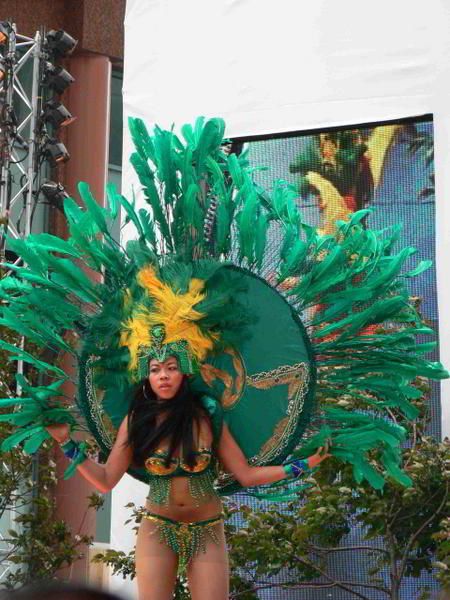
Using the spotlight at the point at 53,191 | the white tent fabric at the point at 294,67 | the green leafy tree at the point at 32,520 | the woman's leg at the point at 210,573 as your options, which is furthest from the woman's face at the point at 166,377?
the spotlight at the point at 53,191

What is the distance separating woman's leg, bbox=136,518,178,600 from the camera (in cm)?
409

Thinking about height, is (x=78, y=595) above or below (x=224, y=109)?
below

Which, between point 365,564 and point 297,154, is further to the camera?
point 297,154

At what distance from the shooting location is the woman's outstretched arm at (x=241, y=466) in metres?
4.16

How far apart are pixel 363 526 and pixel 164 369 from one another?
2.39m

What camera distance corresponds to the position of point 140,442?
13.5 ft

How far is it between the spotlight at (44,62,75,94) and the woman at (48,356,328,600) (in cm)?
424

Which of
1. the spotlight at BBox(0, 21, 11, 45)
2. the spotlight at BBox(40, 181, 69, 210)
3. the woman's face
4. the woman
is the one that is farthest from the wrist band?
the spotlight at BBox(0, 21, 11, 45)

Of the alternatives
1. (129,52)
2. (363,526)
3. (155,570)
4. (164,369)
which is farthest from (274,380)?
(129,52)

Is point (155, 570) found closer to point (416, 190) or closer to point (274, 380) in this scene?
point (274, 380)

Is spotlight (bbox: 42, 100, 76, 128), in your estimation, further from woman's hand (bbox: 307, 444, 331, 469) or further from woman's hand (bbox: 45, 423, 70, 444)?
woman's hand (bbox: 307, 444, 331, 469)

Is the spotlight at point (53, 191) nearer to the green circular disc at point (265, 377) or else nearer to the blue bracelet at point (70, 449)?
the green circular disc at point (265, 377)

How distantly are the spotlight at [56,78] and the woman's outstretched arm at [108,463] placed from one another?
423 centimetres

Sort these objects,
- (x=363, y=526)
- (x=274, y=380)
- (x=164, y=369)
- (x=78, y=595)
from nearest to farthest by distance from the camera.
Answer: (x=78, y=595) < (x=164, y=369) < (x=274, y=380) < (x=363, y=526)
